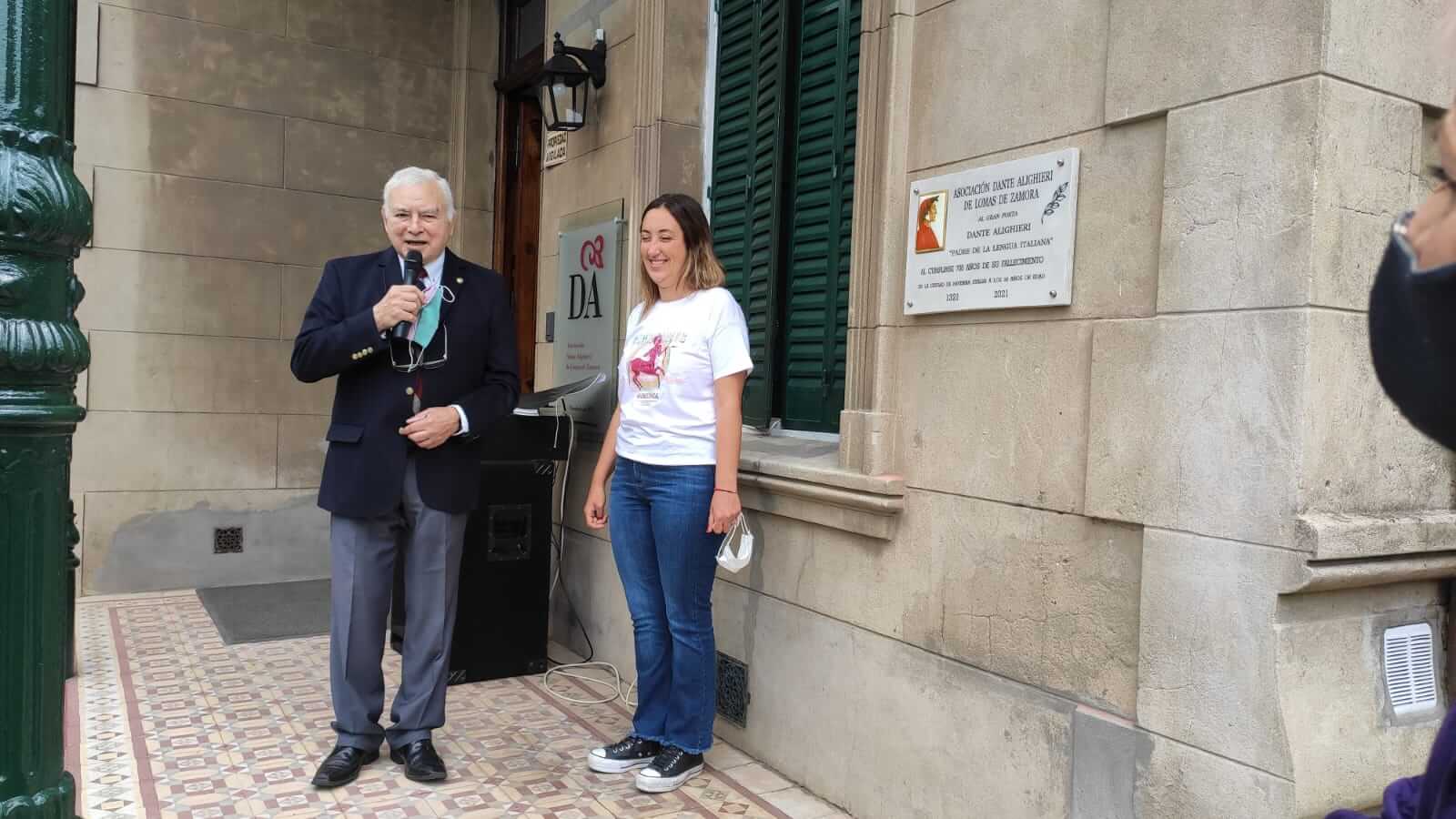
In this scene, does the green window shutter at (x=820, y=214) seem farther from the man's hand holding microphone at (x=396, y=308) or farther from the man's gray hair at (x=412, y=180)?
the man's hand holding microphone at (x=396, y=308)

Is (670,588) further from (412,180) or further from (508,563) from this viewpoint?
(412,180)

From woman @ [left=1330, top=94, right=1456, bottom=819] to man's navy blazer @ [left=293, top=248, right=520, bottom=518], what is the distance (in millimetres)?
2985

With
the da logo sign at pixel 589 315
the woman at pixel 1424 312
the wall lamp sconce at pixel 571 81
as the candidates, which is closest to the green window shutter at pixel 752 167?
the da logo sign at pixel 589 315

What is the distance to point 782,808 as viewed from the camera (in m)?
3.40

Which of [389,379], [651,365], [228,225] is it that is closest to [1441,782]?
[651,365]

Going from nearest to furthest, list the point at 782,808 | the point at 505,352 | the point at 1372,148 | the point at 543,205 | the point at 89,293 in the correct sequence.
→ 1. the point at 1372,148
2. the point at 782,808
3. the point at 505,352
4. the point at 543,205
5. the point at 89,293

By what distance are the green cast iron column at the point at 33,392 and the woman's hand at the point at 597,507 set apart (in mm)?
2430

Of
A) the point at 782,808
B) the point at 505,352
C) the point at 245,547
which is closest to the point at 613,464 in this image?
the point at 505,352

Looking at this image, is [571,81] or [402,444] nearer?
[402,444]

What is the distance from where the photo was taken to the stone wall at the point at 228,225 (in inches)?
241

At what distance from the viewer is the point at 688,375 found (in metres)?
3.43

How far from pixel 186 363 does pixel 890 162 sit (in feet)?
16.1

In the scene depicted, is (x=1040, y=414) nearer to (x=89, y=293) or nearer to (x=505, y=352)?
(x=505, y=352)

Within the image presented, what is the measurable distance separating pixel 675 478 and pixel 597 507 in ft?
1.74
